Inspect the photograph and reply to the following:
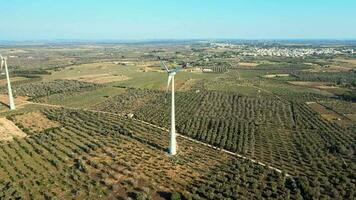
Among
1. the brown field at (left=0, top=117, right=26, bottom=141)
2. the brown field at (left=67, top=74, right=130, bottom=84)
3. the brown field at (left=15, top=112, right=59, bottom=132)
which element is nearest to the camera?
the brown field at (left=0, top=117, right=26, bottom=141)

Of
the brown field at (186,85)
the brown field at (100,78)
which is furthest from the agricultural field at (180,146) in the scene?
the brown field at (100,78)

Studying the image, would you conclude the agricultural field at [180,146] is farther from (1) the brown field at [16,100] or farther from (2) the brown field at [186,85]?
(2) the brown field at [186,85]

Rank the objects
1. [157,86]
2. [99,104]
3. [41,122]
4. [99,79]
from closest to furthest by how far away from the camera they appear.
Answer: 1. [41,122]
2. [99,104]
3. [157,86]
4. [99,79]

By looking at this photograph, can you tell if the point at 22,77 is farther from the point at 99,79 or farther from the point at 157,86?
the point at 157,86

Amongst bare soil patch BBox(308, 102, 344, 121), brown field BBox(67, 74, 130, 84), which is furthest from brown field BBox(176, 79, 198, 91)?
bare soil patch BBox(308, 102, 344, 121)

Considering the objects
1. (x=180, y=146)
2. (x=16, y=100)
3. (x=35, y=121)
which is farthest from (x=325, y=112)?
(x=16, y=100)

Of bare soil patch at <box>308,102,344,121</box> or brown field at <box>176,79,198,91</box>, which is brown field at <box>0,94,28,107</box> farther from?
bare soil patch at <box>308,102,344,121</box>

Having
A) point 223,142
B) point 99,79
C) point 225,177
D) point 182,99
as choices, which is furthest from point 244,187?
point 99,79
